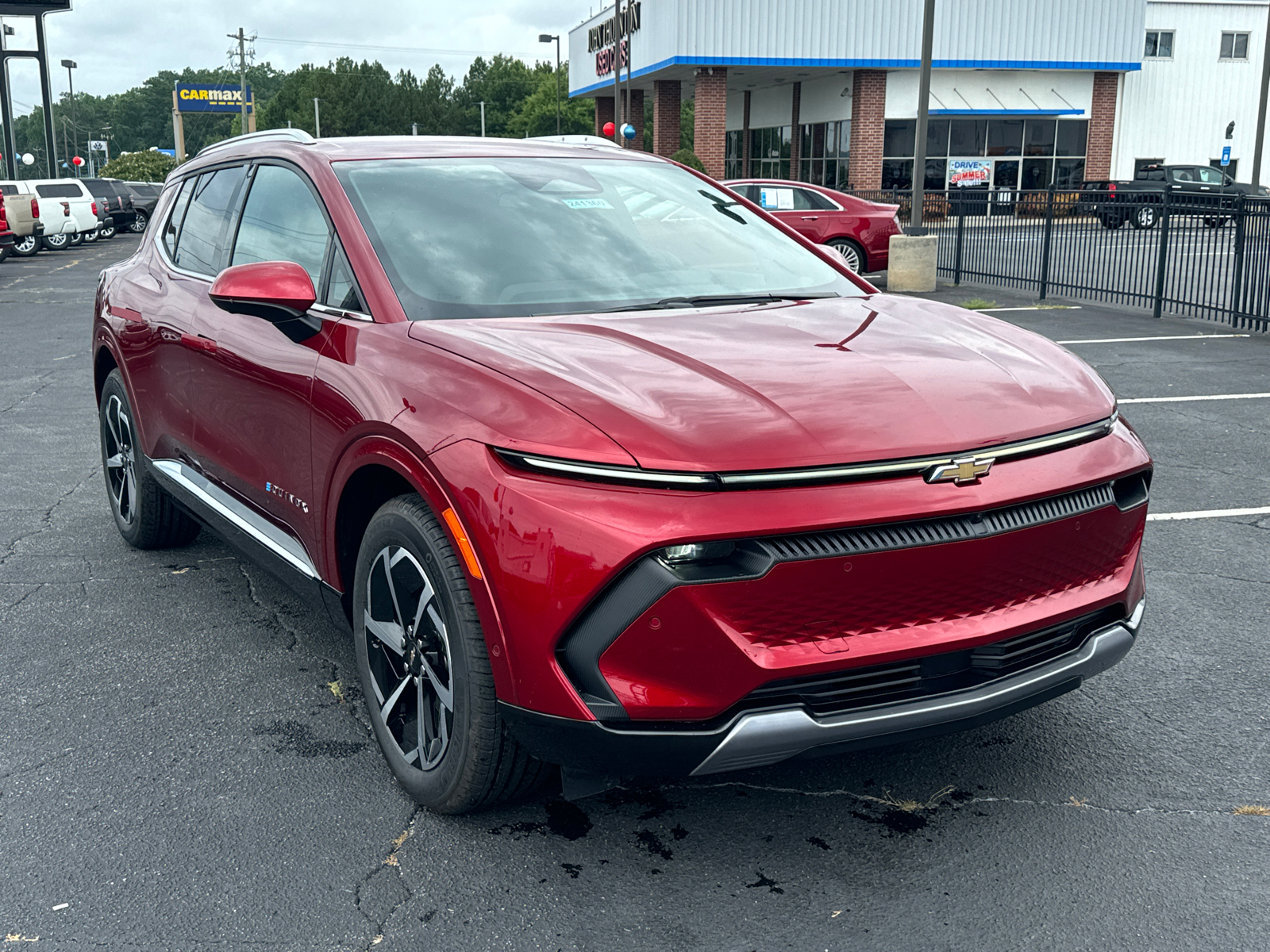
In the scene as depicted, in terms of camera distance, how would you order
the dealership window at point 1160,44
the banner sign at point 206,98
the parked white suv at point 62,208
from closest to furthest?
the parked white suv at point 62,208, the dealership window at point 1160,44, the banner sign at point 206,98

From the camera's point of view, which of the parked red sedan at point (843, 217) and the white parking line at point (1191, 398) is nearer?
the white parking line at point (1191, 398)

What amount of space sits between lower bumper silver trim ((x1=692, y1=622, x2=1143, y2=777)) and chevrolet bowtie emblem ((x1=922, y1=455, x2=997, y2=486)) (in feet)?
1.60

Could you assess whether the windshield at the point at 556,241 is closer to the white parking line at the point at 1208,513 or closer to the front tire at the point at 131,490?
the front tire at the point at 131,490

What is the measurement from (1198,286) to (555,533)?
1399 centimetres

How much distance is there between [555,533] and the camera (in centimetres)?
258

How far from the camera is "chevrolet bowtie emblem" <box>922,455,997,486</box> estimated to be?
105 inches

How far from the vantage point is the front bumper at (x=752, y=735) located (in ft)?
8.51

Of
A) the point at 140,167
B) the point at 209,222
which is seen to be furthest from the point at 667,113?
the point at 209,222

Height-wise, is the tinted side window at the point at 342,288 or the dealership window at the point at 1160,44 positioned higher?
the dealership window at the point at 1160,44

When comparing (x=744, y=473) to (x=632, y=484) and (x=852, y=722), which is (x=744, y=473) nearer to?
(x=632, y=484)

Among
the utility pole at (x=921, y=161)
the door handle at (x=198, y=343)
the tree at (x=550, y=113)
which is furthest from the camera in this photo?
the tree at (x=550, y=113)

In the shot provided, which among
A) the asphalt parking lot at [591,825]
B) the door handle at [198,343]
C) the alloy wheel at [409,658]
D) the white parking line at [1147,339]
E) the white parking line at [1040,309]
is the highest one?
the door handle at [198,343]

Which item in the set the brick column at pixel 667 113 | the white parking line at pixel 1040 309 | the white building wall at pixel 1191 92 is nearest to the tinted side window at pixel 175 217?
the white parking line at pixel 1040 309

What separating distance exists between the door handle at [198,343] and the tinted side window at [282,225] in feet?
1.00
